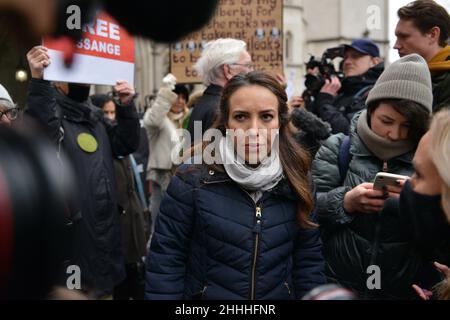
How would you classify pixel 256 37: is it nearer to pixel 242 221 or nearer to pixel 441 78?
pixel 441 78

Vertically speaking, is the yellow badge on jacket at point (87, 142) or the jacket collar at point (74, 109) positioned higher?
the jacket collar at point (74, 109)

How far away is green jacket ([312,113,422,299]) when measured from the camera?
2172 mm

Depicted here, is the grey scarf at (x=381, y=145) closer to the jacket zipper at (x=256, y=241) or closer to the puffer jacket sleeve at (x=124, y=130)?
the jacket zipper at (x=256, y=241)

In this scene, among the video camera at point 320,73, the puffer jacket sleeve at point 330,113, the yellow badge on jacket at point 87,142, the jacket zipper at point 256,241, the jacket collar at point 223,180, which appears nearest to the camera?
the jacket zipper at point 256,241

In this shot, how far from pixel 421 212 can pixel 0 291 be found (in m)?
1.18

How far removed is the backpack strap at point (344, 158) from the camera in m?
2.34

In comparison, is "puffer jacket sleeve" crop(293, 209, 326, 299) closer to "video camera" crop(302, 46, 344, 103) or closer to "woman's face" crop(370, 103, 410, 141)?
"woman's face" crop(370, 103, 410, 141)

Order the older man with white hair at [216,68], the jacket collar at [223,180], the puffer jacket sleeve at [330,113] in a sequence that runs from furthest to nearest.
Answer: the puffer jacket sleeve at [330,113]
the older man with white hair at [216,68]
the jacket collar at [223,180]

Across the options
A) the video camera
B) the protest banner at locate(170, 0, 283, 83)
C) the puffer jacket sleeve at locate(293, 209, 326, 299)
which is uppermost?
the protest banner at locate(170, 0, 283, 83)

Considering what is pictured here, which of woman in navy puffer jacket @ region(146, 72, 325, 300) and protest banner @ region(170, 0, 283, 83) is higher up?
protest banner @ region(170, 0, 283, 83)

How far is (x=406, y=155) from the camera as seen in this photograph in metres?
2.20

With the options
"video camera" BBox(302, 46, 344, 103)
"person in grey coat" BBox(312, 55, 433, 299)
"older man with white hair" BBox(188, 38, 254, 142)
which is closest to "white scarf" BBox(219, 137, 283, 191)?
"person in grey coat" BBox(312, 55, 433, 299)

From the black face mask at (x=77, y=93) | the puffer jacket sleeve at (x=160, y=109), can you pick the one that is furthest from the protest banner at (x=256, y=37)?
the black face mask at (x=77, y=93)

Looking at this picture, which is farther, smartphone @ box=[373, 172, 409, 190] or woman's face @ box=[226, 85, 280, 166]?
woman's face @ box=[226, 85, 280, 166]
